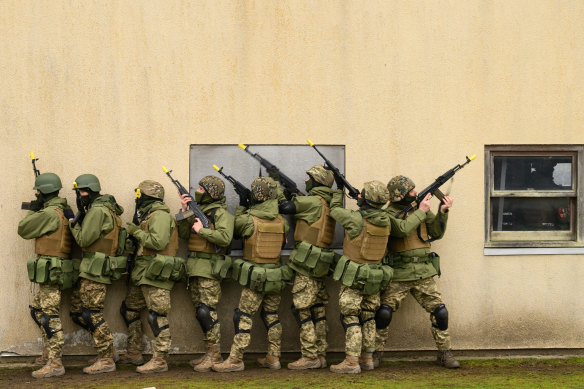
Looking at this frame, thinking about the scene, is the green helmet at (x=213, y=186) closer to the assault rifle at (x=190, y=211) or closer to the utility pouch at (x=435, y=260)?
the assault rifle at (x=190, y=211)

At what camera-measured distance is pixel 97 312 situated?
7.66 metres

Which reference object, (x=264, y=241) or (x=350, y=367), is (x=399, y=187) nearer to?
(x=264, y=241)

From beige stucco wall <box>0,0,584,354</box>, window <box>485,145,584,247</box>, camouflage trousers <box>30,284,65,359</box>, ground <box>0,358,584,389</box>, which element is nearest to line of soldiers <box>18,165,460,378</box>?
camouflage trousers <box>30,284,65,359</box>

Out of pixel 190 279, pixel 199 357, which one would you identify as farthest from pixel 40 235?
pixel 199 357

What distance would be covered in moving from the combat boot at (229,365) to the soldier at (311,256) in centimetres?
57

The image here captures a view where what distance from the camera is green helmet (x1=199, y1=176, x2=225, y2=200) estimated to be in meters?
7.77

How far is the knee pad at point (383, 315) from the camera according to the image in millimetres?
7801

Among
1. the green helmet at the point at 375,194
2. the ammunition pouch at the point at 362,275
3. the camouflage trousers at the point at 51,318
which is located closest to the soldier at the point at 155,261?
the camouflage trousers at the point at 51,318

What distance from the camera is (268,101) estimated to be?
8.25 metres

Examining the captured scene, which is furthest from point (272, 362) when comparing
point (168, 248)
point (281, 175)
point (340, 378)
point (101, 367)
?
point (281, 175)

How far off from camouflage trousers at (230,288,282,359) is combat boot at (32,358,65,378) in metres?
1.85

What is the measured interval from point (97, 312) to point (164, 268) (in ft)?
2.95

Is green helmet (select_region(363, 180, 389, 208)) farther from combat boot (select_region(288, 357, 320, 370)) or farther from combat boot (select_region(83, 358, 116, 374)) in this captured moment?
combat boot (select_region(83, 358, 116, 374))

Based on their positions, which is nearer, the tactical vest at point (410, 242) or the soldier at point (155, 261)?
the soldier at point (155, 261)
